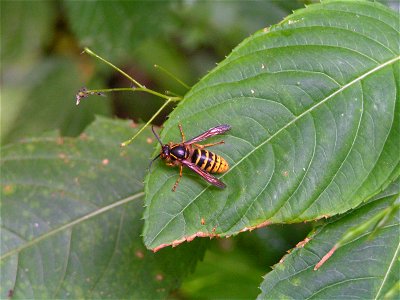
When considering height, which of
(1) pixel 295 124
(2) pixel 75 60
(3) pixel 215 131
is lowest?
(2) pixel 75 60

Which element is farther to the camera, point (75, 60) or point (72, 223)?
point (75, 60)

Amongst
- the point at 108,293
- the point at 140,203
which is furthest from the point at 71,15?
the point at 108,293

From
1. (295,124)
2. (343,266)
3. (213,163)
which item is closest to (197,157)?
(213,163)

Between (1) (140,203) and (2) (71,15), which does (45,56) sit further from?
(1) (140,203)

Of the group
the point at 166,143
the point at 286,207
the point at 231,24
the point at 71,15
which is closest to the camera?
the point at 286,207

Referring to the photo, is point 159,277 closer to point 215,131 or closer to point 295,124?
point 215,131

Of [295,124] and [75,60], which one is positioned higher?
[295,124]

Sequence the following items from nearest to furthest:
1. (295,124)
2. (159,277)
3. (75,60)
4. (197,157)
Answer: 1. (295,124)
2. (197,157)
3. (159,277)
4. (75,60)

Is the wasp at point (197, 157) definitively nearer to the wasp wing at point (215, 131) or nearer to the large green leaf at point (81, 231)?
the wasp wing at point (215, 131)
